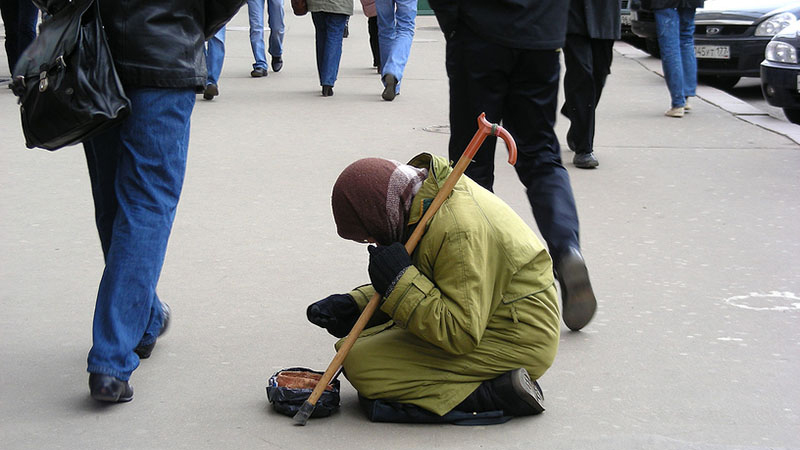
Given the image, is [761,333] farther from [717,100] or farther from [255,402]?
[717,100]

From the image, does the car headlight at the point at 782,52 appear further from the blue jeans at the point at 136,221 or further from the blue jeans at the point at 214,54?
the blue jeans at the point at 136,221

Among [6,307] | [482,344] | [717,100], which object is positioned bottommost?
[717,100]

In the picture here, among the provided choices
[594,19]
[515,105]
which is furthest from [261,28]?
[515,105]

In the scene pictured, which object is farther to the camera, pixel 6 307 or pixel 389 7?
pixel 389 7

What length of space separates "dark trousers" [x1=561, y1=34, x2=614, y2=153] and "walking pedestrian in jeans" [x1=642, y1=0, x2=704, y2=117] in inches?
73.5

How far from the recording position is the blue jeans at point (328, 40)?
1004cm

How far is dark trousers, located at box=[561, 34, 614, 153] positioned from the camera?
6742mm

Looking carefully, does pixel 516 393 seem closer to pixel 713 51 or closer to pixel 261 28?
pixel 713 51

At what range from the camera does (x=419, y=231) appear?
10.3 feet

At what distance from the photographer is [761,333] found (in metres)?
4.13

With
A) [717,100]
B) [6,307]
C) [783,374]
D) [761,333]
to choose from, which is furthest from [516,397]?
[717,100]

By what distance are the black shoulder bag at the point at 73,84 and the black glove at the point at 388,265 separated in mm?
904

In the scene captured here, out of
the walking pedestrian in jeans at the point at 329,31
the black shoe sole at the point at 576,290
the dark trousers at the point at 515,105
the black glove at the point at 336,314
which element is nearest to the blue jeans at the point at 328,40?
the walking pedestrian in jeans at the point at 329,31

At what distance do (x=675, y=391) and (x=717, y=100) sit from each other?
691 centimetres
